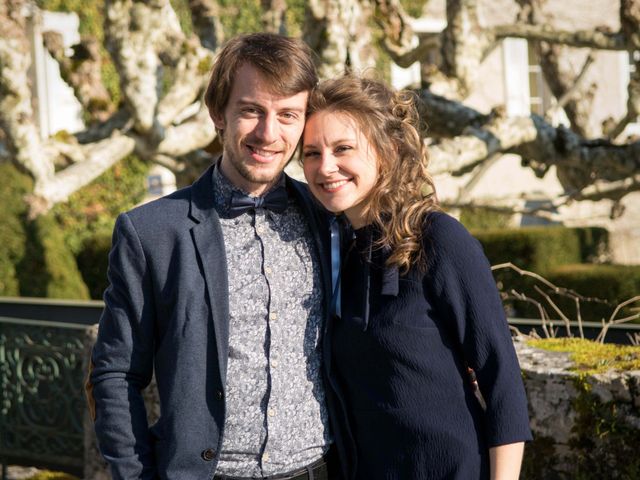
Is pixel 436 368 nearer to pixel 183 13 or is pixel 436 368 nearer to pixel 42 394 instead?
pixel 42 394

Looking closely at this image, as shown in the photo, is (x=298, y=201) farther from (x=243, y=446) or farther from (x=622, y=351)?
(x=622, y=351)

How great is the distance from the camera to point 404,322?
2.05 metres

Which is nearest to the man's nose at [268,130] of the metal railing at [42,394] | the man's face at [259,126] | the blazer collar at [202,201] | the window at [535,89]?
the man's face at [259,126]

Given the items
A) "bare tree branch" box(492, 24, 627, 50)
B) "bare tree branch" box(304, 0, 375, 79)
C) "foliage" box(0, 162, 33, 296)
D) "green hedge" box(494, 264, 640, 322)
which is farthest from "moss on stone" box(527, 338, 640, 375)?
"foliage" box(0, 162, 33, 296)

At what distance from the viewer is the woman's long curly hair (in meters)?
2.08

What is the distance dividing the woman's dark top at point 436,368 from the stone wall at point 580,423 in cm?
89

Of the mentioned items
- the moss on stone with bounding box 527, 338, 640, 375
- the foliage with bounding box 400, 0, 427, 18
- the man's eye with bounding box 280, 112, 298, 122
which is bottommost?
the moss on stone with bounding box 527, 338, 640, 375

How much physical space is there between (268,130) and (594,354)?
1.60 meters

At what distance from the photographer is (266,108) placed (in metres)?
2.12

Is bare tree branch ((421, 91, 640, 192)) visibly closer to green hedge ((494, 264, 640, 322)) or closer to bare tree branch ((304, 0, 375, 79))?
bare tree branch ((304, 0, 375, 79))

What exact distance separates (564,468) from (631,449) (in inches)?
9.8

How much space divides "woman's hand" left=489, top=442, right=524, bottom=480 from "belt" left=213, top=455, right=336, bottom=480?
386mm

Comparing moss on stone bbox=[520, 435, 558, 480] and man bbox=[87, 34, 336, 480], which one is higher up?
man bbox=[87, 34, 336, 480]

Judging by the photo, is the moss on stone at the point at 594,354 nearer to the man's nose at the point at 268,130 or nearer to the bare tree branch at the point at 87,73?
the man's nose at the point at 268,130
